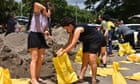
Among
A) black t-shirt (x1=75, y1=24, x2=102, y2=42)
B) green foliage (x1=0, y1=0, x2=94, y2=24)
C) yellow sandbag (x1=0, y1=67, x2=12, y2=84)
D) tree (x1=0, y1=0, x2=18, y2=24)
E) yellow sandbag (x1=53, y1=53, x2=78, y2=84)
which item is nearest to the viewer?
yellow sandbag (x1=0, y1=67, x2=12, y2=84)

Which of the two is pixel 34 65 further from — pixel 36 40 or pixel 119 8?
pixel 119 8

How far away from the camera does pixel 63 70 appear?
8.27 m

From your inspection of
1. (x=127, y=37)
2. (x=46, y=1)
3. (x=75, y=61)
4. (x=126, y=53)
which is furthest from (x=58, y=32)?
(x=46, y=1)

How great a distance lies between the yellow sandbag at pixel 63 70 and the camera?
8.17m

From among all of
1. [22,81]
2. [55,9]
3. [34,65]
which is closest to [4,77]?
[34,65]

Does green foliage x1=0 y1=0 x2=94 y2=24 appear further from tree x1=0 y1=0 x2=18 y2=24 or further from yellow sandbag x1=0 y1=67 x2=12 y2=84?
yellow sandbag x1=0 y1=67 x2=12 y2=84

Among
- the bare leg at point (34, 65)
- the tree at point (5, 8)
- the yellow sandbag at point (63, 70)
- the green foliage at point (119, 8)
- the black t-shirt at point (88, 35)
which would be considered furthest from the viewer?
the green foliage at point (119, 8)

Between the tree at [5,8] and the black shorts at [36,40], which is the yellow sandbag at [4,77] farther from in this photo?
the tree at [5,8]

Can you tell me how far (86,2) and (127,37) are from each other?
29855mm

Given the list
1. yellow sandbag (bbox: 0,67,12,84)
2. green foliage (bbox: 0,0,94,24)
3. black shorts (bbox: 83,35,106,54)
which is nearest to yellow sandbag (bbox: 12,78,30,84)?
yellow sandbag (bbox: 0,67,12,84)

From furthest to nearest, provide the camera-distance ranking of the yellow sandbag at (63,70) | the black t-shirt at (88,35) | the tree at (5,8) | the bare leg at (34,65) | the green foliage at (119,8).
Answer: the green foliage at (119,8) → the tree at (5,8) → the black t-shirt at (88,35) → the yellow sandbag at (63,70) → the bare leg at (34,65)

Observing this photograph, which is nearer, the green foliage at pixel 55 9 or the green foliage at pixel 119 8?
the green foliage at pixel 55 9

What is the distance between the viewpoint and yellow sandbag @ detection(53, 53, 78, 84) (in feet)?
26.8

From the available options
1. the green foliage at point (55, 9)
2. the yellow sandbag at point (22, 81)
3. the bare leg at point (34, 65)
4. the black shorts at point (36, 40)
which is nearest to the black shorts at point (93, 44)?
the black shorts at point (36, 40)
